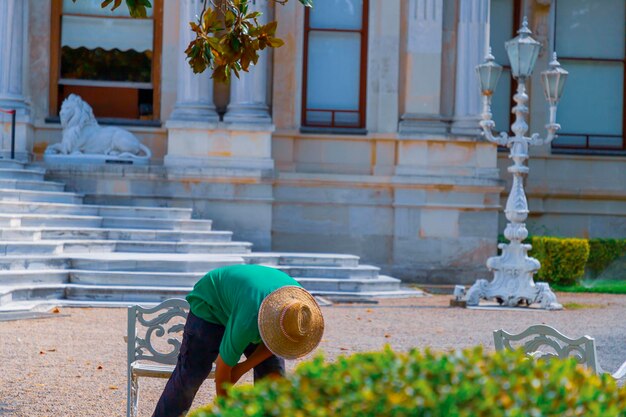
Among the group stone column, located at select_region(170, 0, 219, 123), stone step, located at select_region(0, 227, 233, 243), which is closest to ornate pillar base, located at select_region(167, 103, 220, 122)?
stone column, located at select_region(170, 0, 219, 123)

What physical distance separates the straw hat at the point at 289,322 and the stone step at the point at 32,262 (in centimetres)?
988

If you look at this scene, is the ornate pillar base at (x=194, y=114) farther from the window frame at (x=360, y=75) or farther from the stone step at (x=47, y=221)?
the stone step at (x=47, y=221)

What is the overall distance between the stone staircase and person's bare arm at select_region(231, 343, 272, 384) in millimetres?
8119

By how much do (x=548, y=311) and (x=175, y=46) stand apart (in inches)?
319

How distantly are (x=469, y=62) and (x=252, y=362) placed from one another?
49.4 feet

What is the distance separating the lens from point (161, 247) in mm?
16312

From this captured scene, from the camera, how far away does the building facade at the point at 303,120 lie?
18.8m

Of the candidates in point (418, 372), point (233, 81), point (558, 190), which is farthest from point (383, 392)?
point (558, 190)

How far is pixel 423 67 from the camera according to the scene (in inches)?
770

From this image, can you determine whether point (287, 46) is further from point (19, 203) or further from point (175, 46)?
point (19, 203)

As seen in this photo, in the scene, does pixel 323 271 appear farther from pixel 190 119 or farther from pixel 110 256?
pixel 190 119

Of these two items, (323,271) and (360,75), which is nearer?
(323,271)

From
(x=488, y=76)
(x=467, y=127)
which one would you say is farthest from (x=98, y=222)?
(x=467, y=127)

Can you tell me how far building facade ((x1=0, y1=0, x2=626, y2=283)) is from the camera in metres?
18.8
